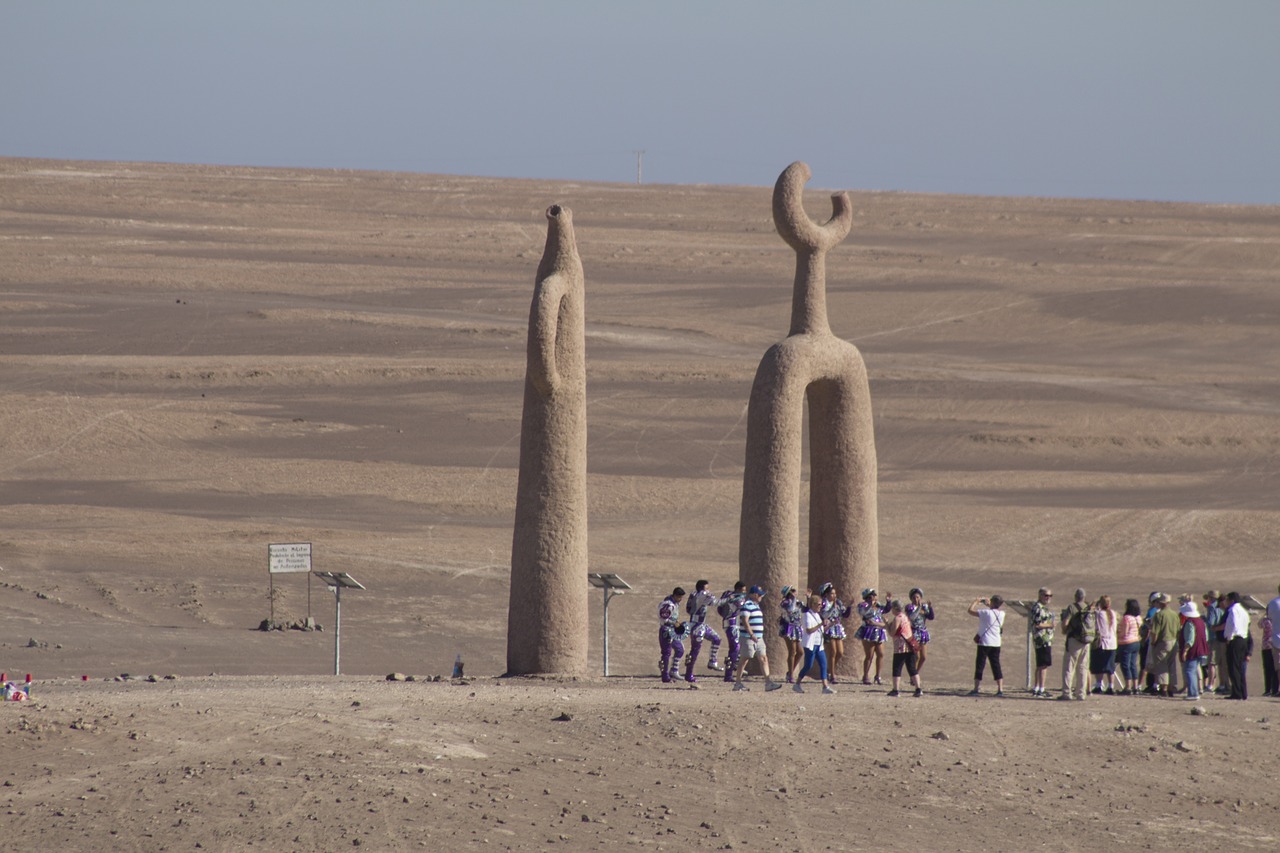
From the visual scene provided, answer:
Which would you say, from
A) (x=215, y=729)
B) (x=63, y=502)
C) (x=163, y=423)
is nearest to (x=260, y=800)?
(x=215, y=729)

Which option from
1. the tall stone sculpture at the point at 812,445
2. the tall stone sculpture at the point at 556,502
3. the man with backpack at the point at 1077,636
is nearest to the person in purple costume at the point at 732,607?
the tall stone sculpture at the point at 812,445

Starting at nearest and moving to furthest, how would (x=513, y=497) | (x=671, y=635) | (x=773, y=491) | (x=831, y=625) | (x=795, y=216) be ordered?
(x=671, y=635)
(x=831, y=625)
(x=773, y=491)
(x=795, y=216)
(x=513, y=497)

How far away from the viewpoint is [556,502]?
1959 centimetres

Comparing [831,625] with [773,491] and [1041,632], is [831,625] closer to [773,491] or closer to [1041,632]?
[773,491]

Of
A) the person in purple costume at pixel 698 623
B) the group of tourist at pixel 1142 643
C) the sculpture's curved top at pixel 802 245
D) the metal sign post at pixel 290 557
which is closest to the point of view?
the person in purple costume at pixel 698 623

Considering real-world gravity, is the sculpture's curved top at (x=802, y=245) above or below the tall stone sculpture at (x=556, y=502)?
above

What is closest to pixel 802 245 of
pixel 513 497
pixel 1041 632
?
pixel 1041 632

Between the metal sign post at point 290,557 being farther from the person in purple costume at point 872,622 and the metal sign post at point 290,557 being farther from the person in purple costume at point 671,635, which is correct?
the person in purple costume at point 872,622

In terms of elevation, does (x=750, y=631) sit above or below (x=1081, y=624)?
below

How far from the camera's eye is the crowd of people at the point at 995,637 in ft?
61.8

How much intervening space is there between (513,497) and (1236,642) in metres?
18.5

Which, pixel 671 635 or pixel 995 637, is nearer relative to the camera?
pixel 995 637

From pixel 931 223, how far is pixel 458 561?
57.6 metres

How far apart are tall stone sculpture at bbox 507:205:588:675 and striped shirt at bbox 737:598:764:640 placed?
1.89 metres
